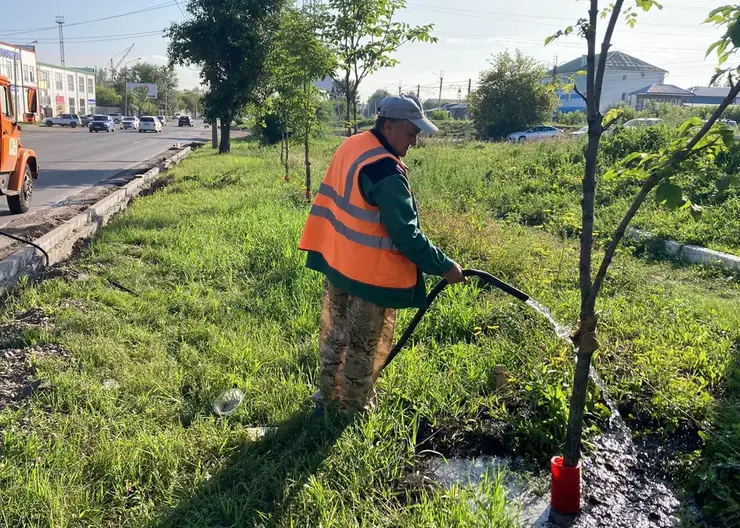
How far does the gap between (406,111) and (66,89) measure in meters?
90.6

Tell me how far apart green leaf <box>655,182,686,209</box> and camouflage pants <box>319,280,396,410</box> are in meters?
1.44

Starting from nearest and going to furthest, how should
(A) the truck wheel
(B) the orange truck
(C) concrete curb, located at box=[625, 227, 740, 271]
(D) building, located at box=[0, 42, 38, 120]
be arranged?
(C) concrete curb, located at box=[625, 227, 740, 271] < (B) the orange truck < (A) the truck wheel < (D) building, located at box=[0, 42, 38, 120]

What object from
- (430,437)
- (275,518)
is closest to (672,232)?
(430,437)

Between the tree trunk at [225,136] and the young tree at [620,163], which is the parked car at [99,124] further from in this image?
the young tree at [620,163]

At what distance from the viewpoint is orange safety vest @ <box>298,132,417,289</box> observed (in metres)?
2.88

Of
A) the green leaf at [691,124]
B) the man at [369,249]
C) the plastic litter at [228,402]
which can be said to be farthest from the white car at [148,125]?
the green leaf at [691,124]

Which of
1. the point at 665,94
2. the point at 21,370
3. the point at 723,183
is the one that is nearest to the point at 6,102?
the point at 21,370

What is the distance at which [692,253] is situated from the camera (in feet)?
23.2

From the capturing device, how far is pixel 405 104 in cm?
286

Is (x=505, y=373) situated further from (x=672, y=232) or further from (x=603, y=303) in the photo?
(x=672, y=232)

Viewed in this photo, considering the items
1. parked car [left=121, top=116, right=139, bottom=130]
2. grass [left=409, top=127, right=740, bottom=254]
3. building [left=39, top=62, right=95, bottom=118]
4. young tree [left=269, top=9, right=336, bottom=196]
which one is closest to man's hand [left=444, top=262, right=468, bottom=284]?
grass [left=409, top=127, right=740, bottom=254]

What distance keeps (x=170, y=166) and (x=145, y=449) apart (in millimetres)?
16032

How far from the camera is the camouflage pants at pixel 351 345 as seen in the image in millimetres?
3045

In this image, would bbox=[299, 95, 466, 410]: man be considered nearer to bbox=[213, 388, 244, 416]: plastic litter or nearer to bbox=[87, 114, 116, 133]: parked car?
bbox=[213, 388, 244, 416]: plastic litter
